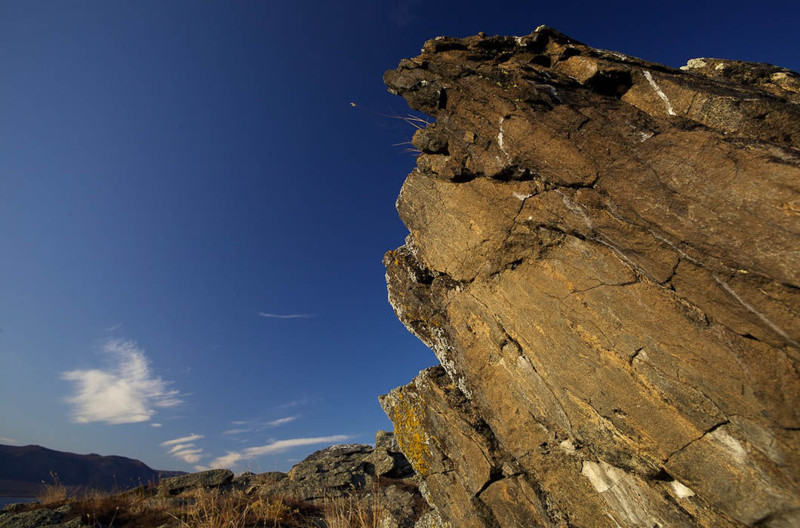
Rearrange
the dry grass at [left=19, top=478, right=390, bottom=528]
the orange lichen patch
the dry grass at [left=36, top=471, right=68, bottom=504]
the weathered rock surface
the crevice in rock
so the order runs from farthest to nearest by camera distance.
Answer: the weathered rock surface < the dry grass at [left=36, top=471, right=68, bottom=504] < the dry grass at [left=19, top=478, right=390, bottom=528] < the orange lichen patch < the crevice in rock

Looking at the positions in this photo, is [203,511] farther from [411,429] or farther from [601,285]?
[601,285]

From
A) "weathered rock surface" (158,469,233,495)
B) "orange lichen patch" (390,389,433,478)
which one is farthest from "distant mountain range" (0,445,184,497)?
"orange lichen patch" (390,389,433,478)

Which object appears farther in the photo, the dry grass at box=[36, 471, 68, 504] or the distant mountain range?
the distant mountain range

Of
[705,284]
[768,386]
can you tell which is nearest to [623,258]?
[705,284]

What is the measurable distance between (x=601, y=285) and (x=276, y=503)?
12.3m

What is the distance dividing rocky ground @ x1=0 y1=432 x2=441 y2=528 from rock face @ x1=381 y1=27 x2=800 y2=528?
3.53 meters

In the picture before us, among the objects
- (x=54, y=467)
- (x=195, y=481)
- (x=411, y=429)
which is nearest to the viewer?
(x=411, y=429)

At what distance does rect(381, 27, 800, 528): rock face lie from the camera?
14.6 feet

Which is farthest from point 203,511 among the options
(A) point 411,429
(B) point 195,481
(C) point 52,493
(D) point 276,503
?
(B) point 195,481

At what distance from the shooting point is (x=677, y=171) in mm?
5180

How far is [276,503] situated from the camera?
11.6 meters

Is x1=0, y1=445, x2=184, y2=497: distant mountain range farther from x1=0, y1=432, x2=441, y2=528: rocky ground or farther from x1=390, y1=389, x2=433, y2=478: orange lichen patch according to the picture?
x1=390, y1=389, x2=433, y2=478: orange lichen patch

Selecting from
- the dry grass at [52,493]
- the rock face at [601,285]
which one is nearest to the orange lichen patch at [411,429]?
the rock face at [601,285]

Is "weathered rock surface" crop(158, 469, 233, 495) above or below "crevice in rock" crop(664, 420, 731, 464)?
above
